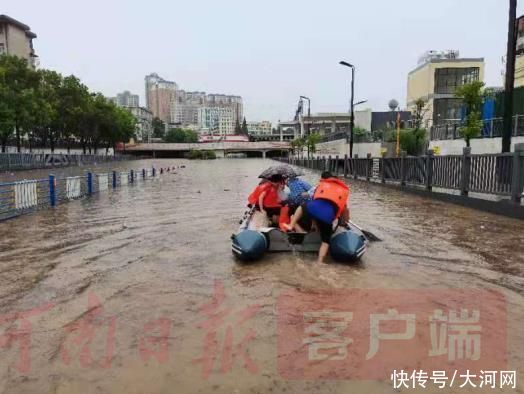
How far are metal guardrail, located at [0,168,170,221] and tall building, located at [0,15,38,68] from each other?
59737 mm

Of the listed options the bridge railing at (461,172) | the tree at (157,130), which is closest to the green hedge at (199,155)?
the tree at (157,130)

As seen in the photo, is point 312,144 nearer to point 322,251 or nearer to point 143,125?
point 322,251

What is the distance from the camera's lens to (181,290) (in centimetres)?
589

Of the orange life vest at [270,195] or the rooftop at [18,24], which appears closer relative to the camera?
the orange life vest at [270,195]

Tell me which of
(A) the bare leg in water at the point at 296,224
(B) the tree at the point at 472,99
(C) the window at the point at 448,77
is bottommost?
(A) the bare leg in water at the point at 296,224

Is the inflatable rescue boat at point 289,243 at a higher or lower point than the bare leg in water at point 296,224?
lower

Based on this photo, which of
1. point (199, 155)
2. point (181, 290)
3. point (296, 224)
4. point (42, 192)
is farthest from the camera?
point (199, 155)

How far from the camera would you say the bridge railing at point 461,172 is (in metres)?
11.6

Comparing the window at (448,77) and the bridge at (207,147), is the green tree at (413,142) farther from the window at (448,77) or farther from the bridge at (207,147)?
the bridge at (207,147)

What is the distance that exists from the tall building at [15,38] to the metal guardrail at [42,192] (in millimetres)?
59737

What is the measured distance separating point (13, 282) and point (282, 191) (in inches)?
179

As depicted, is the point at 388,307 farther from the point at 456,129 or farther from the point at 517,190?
the point at 456,129

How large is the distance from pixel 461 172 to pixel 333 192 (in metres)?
9.32

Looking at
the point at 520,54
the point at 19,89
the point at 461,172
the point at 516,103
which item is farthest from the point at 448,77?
the point at 461,172
